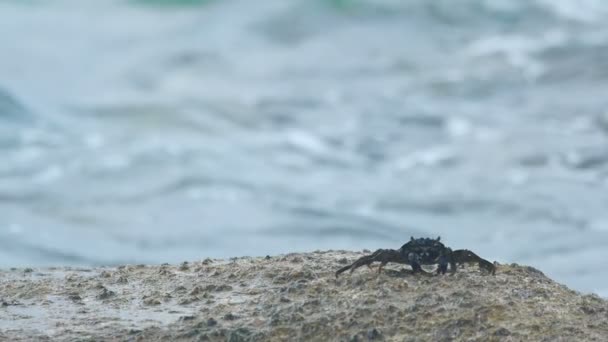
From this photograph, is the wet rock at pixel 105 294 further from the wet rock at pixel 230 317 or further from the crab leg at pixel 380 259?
the crab leg at pixel 380 259

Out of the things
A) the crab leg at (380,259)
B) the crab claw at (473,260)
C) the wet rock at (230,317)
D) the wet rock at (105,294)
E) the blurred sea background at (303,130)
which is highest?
the blurred sea background at (303,130)

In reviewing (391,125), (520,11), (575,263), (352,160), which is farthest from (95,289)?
(520,11)

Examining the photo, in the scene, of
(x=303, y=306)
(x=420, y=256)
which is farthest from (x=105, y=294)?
(x=420, y=256)

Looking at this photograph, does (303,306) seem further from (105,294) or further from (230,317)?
(105,294)

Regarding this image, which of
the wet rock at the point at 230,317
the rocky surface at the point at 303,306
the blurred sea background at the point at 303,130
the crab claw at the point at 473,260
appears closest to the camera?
the rocky surface at the point at 303,306

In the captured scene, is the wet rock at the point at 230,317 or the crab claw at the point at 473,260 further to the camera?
the crab claw at the point at 473,260

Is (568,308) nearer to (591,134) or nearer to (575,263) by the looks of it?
(575,263)

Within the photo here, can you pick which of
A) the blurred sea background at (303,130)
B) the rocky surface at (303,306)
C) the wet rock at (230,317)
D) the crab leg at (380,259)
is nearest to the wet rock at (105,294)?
the rocky surface at (303,306)
